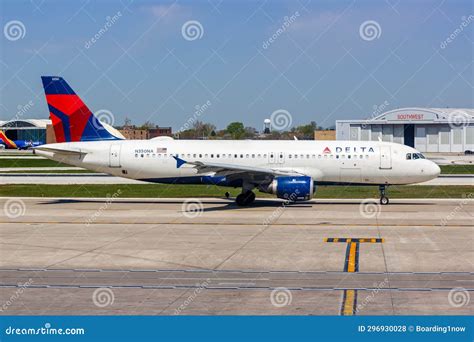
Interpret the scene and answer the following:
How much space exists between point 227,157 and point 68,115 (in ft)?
32.3

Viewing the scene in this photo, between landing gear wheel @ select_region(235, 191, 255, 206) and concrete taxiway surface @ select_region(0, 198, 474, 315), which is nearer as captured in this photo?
concrete taxiway surface @ select_region(0, 198, 474, 315)

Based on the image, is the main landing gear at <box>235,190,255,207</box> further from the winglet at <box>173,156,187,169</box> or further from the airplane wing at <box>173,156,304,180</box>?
the winglet at <box>173,156,187,169</box>

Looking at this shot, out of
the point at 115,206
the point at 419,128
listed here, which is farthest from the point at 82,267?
the point at 419,128

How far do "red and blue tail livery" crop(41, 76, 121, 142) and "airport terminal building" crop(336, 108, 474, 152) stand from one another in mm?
81234

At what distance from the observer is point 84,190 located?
52.2 meters

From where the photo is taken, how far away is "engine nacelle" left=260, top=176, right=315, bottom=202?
38.9m

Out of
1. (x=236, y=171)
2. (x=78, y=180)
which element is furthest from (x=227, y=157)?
(x=78, y=180)

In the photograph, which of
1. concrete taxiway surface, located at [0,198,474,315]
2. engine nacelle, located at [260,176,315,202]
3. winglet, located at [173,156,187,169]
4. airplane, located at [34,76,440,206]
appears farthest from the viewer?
airplane, located at [34,76,440,206]

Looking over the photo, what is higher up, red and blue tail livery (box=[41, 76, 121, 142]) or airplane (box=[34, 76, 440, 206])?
red and blue tail livery (box=[41, 76, 121, 142])

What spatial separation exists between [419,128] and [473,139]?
35.0 feet

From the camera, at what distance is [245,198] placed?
41781mm

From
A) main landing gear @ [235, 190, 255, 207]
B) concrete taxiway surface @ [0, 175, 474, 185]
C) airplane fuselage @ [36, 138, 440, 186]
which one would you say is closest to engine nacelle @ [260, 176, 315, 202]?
airplane fuselage @ [36, 138, 440, 186]

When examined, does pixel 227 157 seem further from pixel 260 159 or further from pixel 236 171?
pixel 236 171

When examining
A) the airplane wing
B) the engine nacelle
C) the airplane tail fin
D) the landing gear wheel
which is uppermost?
the airplane tail fin
